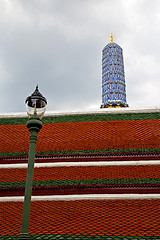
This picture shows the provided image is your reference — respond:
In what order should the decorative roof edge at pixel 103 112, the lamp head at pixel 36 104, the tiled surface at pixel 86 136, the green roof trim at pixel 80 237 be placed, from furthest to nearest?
the decorative roof edge at pixel 103 112, the tiled surface at pixel 86 136, the green roof trim at pixel 80 237, the lamp head at pixel 36 104

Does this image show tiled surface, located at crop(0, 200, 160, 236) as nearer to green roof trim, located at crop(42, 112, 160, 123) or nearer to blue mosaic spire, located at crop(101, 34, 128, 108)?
green roof trim, located at crop(42, 112, 160, 123)

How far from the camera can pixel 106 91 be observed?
29.7 m

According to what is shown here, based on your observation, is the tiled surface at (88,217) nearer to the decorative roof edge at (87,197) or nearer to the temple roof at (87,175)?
the temple roof at (87,175)

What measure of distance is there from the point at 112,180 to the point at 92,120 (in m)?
3.51

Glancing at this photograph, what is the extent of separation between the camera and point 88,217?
6113 millimetres

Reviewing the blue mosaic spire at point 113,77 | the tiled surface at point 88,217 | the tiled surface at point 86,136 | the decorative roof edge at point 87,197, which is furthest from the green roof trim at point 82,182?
the blue mosaic spire at point 113,77

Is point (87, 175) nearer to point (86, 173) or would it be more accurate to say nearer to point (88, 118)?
→ point (86, 173)

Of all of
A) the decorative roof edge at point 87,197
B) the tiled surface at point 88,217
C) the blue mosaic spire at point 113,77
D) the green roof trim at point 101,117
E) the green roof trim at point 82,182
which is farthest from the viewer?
the blue mosaic spire at point 113,77

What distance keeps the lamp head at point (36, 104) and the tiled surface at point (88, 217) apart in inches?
121

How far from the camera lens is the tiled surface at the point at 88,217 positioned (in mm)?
5477

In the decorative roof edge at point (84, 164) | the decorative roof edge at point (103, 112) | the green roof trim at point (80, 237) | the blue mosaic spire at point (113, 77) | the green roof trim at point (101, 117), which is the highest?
the blue mosaic spire at point (113, 77)

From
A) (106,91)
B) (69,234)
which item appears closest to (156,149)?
(69,234)

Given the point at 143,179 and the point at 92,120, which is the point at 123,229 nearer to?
the point at 143,179

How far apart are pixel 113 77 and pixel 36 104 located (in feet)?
89.4
